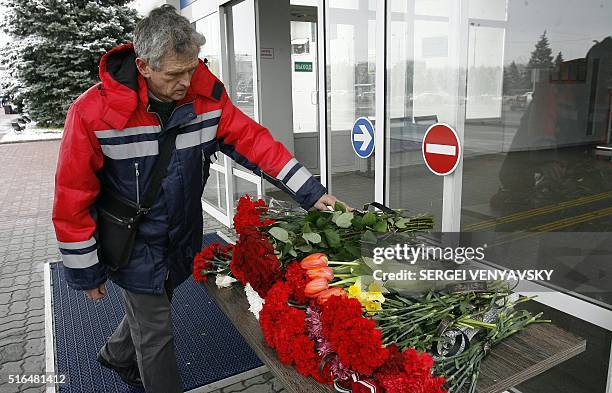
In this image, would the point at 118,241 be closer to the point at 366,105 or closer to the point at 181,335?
the point at 181,335

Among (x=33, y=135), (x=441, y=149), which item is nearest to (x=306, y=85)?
(x=441, y=149)

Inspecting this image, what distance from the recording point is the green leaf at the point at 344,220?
187 cm

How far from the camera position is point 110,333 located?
139 inches

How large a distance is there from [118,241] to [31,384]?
5.13ft

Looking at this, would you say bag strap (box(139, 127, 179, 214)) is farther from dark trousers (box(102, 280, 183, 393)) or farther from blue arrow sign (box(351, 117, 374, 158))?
blue arrow sign (box(351, 117, 374, 158))

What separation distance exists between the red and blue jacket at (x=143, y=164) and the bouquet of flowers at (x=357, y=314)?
0.45 meters

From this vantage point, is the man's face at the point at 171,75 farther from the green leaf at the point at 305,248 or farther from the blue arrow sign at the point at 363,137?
the blue arrow sign at the point at 363,137

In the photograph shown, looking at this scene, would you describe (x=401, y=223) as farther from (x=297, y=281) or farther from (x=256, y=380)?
(x=256, y=380)

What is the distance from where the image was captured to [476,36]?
253 cm

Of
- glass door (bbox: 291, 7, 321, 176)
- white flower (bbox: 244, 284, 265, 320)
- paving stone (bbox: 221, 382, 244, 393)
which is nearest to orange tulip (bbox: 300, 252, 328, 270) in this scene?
white flower (bbox: 244, 284, 265, 320)

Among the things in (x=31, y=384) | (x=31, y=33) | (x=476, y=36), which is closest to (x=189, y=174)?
(x=476, y=36)

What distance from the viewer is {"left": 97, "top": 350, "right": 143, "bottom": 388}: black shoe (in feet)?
8.97

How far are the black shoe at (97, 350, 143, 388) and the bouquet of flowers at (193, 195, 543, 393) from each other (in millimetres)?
1391

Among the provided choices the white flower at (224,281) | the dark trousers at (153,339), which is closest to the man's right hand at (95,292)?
the dark trousers at (153,339)
